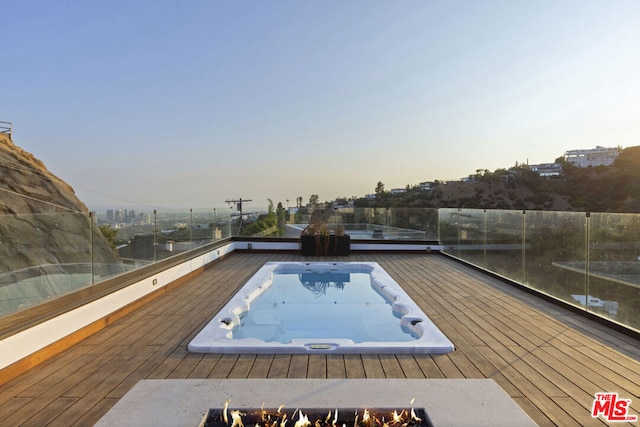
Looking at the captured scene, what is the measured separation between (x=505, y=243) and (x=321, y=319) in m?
3.42

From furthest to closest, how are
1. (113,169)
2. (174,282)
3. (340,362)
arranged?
1. (113,169)
2. (174,282)
3. (340,362)

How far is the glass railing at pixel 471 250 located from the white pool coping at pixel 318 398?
1.55 metres

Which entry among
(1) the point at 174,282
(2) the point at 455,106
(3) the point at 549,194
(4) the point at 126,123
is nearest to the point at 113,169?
(4) the point at 126,123

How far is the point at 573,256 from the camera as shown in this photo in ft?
14.1

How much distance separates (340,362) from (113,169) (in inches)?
689

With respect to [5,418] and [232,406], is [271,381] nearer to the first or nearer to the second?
[232,406]

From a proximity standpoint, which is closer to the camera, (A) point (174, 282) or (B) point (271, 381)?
(B) point (271, 381)

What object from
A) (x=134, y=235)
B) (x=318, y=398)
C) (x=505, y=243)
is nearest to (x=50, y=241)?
(x=134, y=235)

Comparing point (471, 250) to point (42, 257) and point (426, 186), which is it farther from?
point (426, 186)

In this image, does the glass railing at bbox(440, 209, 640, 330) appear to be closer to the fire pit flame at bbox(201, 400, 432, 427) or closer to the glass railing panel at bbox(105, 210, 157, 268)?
the fire pit flame at bbox(201, 400, 432, 427)

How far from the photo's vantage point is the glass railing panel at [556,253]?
4172mm

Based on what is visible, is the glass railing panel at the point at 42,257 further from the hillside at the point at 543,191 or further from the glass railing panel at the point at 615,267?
the hillside at the point at 543,191

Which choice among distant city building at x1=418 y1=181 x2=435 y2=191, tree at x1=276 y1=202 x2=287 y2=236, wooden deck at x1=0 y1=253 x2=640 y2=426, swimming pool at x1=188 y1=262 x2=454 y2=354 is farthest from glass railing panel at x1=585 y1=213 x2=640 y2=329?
distant city building at x1=418 y1=181 x2=435 y2=191

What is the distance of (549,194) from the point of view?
25.2 metres
